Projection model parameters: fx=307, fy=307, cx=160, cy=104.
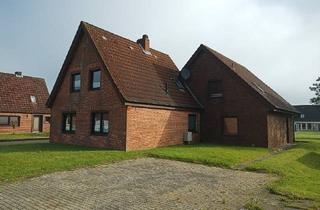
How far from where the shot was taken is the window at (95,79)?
18859 mm

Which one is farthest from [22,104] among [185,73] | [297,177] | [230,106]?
[297,177]

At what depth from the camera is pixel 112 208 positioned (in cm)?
690

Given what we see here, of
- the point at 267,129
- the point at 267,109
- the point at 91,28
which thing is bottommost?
the point at 267,129

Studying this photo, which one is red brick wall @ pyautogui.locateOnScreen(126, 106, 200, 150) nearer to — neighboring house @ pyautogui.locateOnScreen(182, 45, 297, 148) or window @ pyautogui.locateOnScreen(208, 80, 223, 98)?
neighboring house @ pyautogui.locateOnScreen(182, 45, 297, 148)

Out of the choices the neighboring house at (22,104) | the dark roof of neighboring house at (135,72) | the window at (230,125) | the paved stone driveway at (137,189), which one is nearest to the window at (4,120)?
the neighboring house at (22,104)

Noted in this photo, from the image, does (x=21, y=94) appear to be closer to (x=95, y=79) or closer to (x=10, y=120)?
(x=10, y=120)

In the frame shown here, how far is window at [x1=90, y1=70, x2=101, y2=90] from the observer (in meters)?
18.9

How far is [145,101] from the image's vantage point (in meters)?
17.3

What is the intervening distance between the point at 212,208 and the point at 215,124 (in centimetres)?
1598

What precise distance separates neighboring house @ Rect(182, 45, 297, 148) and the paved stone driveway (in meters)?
9.65

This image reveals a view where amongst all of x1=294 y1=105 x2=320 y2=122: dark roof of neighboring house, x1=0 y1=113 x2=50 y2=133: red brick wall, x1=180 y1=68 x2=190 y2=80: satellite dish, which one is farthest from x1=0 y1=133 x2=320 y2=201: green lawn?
x1=294 y1=105 x2=320 y2=122: dark roof of neighboring house

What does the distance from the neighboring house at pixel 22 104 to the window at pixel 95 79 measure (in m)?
17.5

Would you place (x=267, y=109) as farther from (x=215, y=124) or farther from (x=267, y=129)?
(x=215, y=124)

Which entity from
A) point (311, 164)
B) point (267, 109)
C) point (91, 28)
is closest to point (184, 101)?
point (267, 109)
